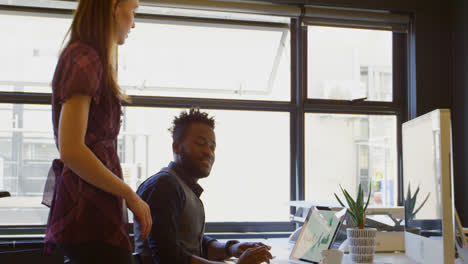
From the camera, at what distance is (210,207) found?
10.5ft

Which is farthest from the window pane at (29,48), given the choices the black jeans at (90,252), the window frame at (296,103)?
the black jeans at (90,252)

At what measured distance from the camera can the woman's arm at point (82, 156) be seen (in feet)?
3.32

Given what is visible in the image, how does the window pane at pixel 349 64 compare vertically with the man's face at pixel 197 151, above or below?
above

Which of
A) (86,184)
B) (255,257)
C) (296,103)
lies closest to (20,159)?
(296,103)

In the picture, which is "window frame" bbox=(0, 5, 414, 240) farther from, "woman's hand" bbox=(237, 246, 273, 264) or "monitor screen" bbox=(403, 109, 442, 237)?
"woman's hand" bbox=(237, 246, 273, 264)

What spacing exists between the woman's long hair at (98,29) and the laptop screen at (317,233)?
3.45 feet

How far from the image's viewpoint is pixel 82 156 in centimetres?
101

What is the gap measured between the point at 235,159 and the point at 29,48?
137cm

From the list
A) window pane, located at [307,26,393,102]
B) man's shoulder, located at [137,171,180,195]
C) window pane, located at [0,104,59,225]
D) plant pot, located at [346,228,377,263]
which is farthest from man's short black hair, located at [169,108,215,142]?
window pane, located at [307,26,393,102]

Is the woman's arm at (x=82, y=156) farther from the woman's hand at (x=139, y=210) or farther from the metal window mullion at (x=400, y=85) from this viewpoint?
the metal window mullion at (x=400, y=85)

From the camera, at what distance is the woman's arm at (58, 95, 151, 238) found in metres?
1.01

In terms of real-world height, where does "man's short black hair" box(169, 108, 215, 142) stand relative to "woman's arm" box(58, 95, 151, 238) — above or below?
above

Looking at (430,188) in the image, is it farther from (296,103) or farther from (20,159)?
(20,159)

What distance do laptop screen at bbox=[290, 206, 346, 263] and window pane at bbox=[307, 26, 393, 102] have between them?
1.41 m
